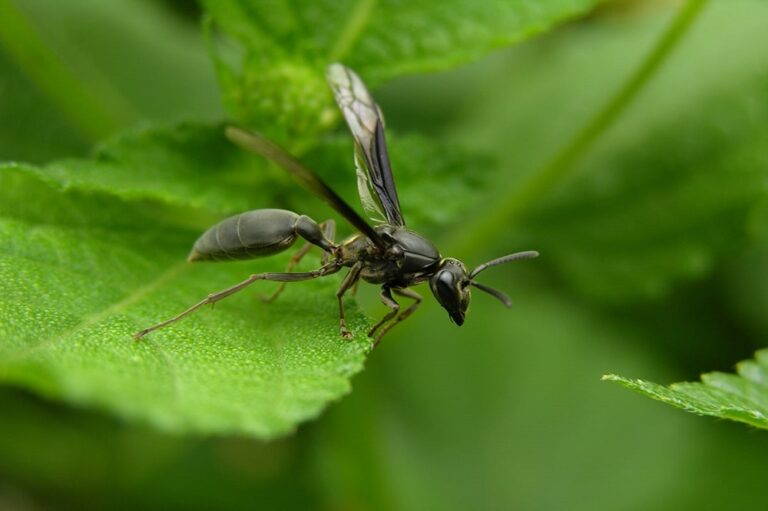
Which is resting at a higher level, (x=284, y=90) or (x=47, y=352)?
(x=284, y=90)

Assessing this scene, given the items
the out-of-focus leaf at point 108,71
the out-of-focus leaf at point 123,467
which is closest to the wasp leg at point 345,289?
the out-of-focus leaf at point 108,71

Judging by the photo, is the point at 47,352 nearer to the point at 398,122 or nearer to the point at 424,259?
the point at 424,259

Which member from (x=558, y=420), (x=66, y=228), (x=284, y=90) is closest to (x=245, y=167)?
(x=284, y=90)


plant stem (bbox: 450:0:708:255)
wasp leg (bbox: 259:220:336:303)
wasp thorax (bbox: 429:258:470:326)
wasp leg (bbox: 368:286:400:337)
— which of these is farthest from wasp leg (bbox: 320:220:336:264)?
plant stem (bbox: 450:0:708:255)

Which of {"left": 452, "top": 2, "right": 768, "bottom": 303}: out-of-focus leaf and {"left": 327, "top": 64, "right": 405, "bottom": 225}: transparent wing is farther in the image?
{"left": 452, "top": 2, "right": 768, "bottom": 303}: out-of-focus leaf

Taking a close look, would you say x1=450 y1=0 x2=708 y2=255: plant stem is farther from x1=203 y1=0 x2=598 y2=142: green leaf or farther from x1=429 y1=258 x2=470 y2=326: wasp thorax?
x1=429 y1=258 x2=470 y2=326: wasp thorax

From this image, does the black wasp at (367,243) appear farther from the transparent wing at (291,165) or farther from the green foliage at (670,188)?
the green foliage at (670,188)

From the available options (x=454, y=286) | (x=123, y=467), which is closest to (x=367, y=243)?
(x=454, y=286)
